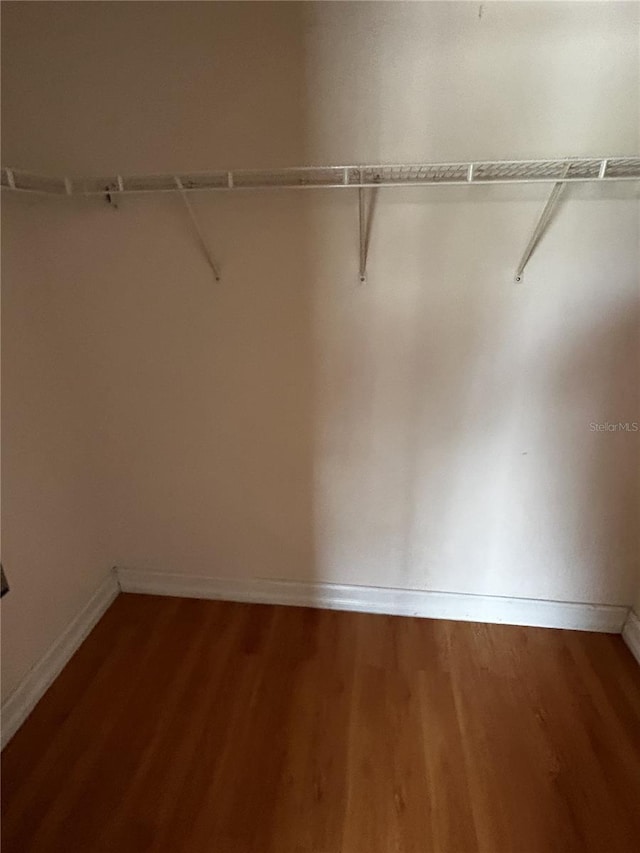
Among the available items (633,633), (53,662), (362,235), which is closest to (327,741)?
(53,662)

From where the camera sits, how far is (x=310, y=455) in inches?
73.9

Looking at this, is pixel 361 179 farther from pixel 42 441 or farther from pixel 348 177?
pixel 42 441

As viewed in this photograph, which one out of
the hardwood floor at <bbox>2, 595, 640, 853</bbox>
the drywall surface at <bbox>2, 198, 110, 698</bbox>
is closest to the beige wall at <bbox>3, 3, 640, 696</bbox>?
the drywall surface at <bbox>2, 198, 110, 698</bbox>

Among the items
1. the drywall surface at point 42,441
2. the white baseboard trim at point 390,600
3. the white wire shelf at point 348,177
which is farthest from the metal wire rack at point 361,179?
the white baseboard trim at point 390,600

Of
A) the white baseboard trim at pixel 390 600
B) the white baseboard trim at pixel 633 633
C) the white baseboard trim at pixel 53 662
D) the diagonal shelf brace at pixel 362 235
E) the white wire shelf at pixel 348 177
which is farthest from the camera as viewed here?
the white baseboard trim at pixel 390 600

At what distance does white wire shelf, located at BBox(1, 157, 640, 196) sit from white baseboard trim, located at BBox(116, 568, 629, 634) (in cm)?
134

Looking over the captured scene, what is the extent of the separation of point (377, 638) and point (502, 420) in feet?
2.83

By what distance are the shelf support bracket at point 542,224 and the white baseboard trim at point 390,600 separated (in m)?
1.12

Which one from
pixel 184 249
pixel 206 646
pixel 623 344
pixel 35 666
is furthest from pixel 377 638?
pixel 184 249

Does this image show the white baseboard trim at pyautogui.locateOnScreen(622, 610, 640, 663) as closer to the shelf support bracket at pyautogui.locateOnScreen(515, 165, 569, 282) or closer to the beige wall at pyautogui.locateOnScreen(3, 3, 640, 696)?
the beige wall at pyautogui.locateOnScreen(3, 3, 640, 696)

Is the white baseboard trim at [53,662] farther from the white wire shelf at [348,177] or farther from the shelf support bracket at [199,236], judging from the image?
the white wire shelf at [348,177]

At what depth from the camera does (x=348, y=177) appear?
1.48m

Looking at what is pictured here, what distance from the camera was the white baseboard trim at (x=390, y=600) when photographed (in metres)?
1.98

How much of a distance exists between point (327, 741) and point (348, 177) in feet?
5.06
